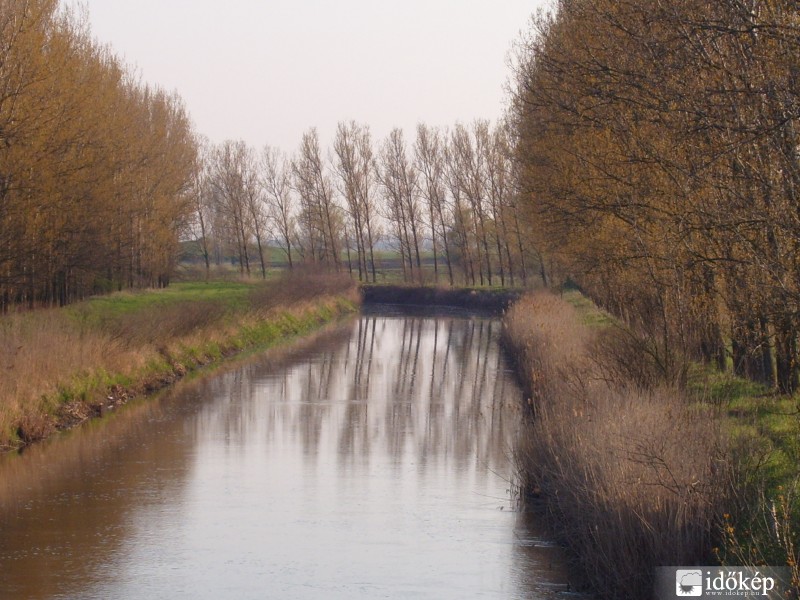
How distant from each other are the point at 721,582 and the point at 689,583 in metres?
0.27

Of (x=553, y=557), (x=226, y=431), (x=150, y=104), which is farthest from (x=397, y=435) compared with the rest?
(x=150, y=104)

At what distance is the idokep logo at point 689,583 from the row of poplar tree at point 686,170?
7.52 feet

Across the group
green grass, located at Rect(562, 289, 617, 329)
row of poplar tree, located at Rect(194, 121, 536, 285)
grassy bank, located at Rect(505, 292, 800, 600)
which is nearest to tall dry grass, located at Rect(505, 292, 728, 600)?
grassy bank, located at Rect(505, 292, 800, 600)

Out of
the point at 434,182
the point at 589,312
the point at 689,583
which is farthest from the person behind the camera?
the point at 434,182

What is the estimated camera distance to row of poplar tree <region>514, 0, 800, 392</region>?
1002 cm

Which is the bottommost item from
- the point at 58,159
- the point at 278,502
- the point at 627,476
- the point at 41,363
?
the point at 278,502

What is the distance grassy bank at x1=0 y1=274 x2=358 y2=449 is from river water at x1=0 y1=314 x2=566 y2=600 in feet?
2.09

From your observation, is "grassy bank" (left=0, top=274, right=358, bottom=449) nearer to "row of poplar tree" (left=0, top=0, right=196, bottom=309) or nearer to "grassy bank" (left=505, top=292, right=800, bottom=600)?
"row of poplar tree" (left=0, top=0, right=196, bottom=309)

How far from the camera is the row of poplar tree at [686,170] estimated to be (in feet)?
32.9

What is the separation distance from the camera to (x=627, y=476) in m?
9.27

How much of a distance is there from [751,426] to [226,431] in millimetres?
9837

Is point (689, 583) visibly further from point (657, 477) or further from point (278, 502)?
point (278, 502)

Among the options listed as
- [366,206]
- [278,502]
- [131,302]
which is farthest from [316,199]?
[278,502]

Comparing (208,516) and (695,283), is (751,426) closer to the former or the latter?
(695,283)
